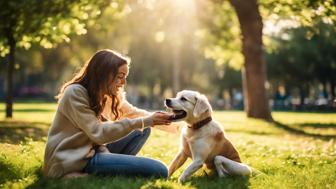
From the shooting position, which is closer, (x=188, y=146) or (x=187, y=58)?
(x=188, y=146)

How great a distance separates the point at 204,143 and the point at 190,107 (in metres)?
0.52

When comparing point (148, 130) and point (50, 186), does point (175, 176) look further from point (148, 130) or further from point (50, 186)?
point (50, 186)

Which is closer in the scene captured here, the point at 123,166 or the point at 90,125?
the point at 90,125

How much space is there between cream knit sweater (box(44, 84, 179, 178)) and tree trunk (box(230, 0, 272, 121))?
15896mm

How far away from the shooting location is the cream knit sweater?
6246 mm

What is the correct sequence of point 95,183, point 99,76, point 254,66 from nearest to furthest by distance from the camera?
point 95,183
point 99,76
point 254,66

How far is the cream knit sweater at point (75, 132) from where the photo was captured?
20.5 ft

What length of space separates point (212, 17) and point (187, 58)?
83.1 feet

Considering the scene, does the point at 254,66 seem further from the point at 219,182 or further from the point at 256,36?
the point at 219,182

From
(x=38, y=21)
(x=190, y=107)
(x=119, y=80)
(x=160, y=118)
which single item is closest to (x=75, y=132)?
(x=119, y=80)

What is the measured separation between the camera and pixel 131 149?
24.2 feet

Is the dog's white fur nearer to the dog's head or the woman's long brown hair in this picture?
the dog's head

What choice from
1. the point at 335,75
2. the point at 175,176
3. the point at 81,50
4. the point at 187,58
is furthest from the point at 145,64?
the point at 175,176

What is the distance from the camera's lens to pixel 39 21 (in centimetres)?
1647
